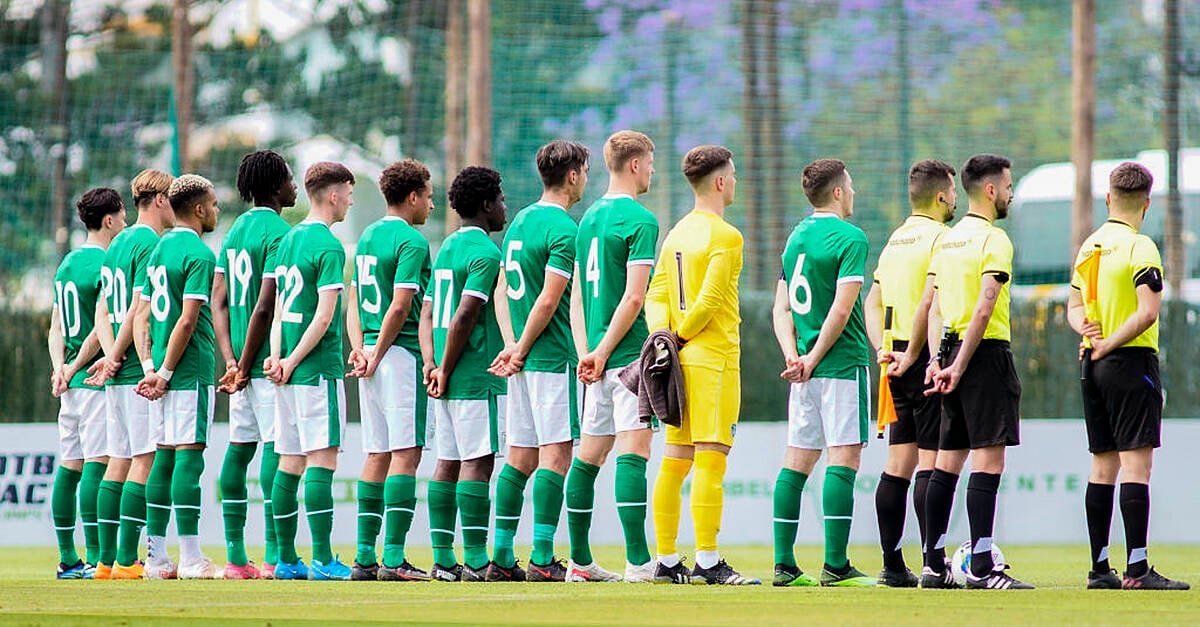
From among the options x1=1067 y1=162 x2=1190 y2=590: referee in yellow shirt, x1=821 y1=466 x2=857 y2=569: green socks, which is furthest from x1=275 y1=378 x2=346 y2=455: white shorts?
x1=1067 y1=162 x2=1190 y2=590: referee in yellow shirt

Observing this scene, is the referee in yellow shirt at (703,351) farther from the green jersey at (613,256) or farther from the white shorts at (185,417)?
the white shorts at (185,417)

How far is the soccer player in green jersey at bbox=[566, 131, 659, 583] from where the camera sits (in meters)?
10.3

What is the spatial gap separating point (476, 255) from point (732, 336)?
1.60 meters

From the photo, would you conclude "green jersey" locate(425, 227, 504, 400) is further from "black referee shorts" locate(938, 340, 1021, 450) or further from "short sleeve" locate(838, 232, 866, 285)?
"black referee shorts" locate(938, 340, 1021, 450)

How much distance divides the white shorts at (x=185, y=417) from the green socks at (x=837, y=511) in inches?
154

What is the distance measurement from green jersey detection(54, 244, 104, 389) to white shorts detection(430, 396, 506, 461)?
2799mm

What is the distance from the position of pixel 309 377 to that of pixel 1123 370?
4.52m

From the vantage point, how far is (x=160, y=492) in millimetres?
11852

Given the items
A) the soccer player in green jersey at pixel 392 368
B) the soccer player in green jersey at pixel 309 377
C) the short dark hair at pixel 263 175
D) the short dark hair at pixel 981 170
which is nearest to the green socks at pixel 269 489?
the soccer player in green jersey at pixel 309 377

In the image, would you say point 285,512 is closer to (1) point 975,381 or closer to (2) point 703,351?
(2) point 703,351

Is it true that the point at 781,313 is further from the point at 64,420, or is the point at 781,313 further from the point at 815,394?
the point at 64,420

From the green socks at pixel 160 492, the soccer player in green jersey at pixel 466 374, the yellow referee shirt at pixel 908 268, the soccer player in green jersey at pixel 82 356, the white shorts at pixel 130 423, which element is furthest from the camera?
the soccer player in green jersey at pixel 82 356

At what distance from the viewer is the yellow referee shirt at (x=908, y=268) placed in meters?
10.4

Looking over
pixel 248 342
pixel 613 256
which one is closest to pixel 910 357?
pixel 613 256
